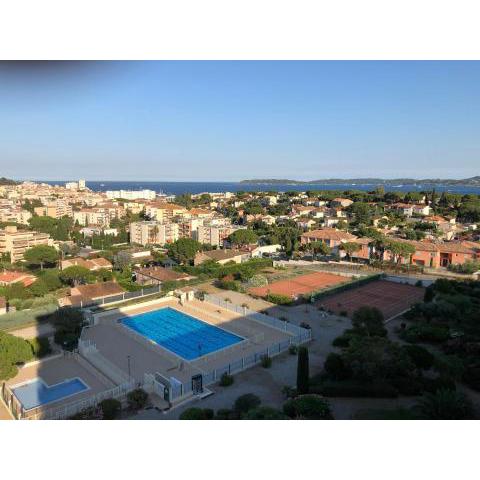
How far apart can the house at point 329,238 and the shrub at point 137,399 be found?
18604 millimetres

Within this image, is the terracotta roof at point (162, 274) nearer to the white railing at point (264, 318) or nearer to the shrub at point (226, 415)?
the white railing at point (264, 318)

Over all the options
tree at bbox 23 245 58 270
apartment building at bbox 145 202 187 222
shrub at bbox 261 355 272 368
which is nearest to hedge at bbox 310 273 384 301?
shrub at bbox 261 355 272 368

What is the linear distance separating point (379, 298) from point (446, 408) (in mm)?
10208

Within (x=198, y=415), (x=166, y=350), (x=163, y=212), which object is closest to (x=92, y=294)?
(x=166, y=350)

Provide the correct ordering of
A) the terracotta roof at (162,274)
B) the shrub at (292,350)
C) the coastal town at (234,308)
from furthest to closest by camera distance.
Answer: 1. the terracotta roof at (162,274)
2. the shrub at (292,350)
3. the coastal town at (234,308)

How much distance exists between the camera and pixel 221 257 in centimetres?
2239

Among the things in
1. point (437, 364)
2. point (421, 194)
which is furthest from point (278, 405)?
point (421, 194)

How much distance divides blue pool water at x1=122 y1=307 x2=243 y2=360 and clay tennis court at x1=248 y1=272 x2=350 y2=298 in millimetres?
3790

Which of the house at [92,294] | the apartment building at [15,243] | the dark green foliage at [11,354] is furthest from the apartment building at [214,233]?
the dark green foliage at [11,354]

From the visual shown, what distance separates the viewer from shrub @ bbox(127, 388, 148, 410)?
26.5 feet

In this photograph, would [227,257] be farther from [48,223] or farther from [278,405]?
[48,223]

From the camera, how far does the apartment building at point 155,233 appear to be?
31844 mm

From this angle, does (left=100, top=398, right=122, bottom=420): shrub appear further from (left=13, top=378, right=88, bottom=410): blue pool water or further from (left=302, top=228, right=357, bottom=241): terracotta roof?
(left=302, top=228, right=357, bottom=241): terracotta roof
